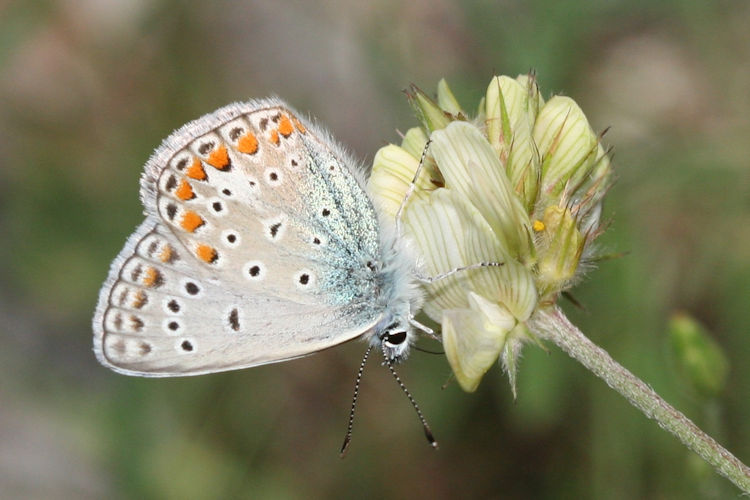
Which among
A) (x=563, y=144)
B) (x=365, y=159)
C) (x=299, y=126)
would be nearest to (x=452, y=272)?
(x=563, y=144)

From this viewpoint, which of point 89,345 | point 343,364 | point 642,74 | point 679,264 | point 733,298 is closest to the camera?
point 733,298

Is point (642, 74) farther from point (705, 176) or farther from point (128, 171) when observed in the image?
point (128, 171)

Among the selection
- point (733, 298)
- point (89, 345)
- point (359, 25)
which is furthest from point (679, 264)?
point (89, 345)

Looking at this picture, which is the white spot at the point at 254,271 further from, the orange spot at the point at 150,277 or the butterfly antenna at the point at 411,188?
the butterfly antenna at the point at 411,188

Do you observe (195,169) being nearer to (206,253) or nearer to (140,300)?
(206,253)

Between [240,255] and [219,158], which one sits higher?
[219,158]

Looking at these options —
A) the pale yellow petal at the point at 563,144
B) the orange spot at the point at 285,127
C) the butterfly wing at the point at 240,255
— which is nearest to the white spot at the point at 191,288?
the butterfly wing at the point at 240,255
